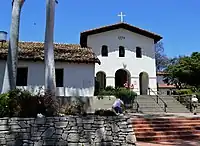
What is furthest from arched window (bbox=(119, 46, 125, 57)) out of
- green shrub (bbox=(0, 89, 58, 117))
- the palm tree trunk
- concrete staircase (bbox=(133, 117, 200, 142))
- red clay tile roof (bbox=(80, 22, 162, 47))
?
green shrub (bbox=(0, 89, 58, 117))

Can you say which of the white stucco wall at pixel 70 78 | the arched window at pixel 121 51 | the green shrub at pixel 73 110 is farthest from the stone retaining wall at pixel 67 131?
the arched window at pixel 121 51

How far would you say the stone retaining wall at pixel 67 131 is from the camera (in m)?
8.95

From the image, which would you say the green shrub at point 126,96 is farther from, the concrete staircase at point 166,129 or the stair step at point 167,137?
the stair step at point 167,137

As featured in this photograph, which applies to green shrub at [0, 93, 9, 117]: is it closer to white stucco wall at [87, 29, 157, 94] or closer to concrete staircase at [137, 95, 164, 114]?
concrete staircase at [137, 95, 164, 114]

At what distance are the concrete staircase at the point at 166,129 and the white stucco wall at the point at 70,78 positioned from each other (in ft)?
23.6

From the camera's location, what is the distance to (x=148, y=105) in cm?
2047

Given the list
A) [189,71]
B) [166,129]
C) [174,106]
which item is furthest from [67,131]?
[189,71]

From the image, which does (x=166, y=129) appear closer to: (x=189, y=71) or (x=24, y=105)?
(x=24, y=105)

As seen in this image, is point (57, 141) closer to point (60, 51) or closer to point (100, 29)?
point (60, 51)

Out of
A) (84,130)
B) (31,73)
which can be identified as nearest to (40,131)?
(84,130)

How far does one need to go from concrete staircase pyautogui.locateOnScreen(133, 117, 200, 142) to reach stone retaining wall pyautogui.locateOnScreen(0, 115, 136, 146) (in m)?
1.85

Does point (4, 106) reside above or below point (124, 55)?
below

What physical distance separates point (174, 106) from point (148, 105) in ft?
6.64

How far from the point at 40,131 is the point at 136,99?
1348cm
